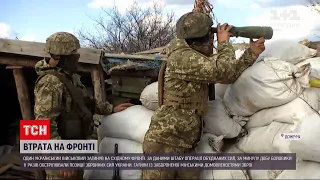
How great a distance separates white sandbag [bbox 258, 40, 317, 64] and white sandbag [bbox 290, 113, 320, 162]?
0.60 metres

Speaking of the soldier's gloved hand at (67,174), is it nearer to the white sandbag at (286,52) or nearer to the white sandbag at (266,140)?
the white sandbag at (266,140)

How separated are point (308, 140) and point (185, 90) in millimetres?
894

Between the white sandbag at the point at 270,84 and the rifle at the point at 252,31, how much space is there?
0.24m

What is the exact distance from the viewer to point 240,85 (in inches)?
130

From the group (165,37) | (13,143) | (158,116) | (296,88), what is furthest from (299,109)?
(165,37)

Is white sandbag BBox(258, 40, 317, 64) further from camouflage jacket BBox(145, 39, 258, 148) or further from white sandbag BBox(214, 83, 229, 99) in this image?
white sandbag BBox(214, 83, 229, 99)

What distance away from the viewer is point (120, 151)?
3.62 meters

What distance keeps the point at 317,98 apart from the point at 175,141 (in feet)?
3.59

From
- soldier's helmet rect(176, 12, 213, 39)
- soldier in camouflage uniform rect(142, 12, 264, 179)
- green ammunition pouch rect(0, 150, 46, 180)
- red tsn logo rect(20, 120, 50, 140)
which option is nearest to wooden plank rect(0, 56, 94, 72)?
→ red tsn logo rect(20, 120, 50, 140)

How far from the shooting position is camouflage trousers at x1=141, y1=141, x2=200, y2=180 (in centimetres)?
315

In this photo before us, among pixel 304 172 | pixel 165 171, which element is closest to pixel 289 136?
pixel 304 172

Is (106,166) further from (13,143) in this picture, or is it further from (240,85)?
(13,143)

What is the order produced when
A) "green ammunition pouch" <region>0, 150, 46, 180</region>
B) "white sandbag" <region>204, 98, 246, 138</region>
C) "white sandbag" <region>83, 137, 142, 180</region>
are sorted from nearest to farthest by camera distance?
"white sandbag" <region>204, 98, 246, 138</region>, "white sandbag" <region>83, 137, 142, 180</region>, "green ammunition pouch" <region>0, 150, 46, 180</region>

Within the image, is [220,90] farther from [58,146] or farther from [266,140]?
[58,146]
